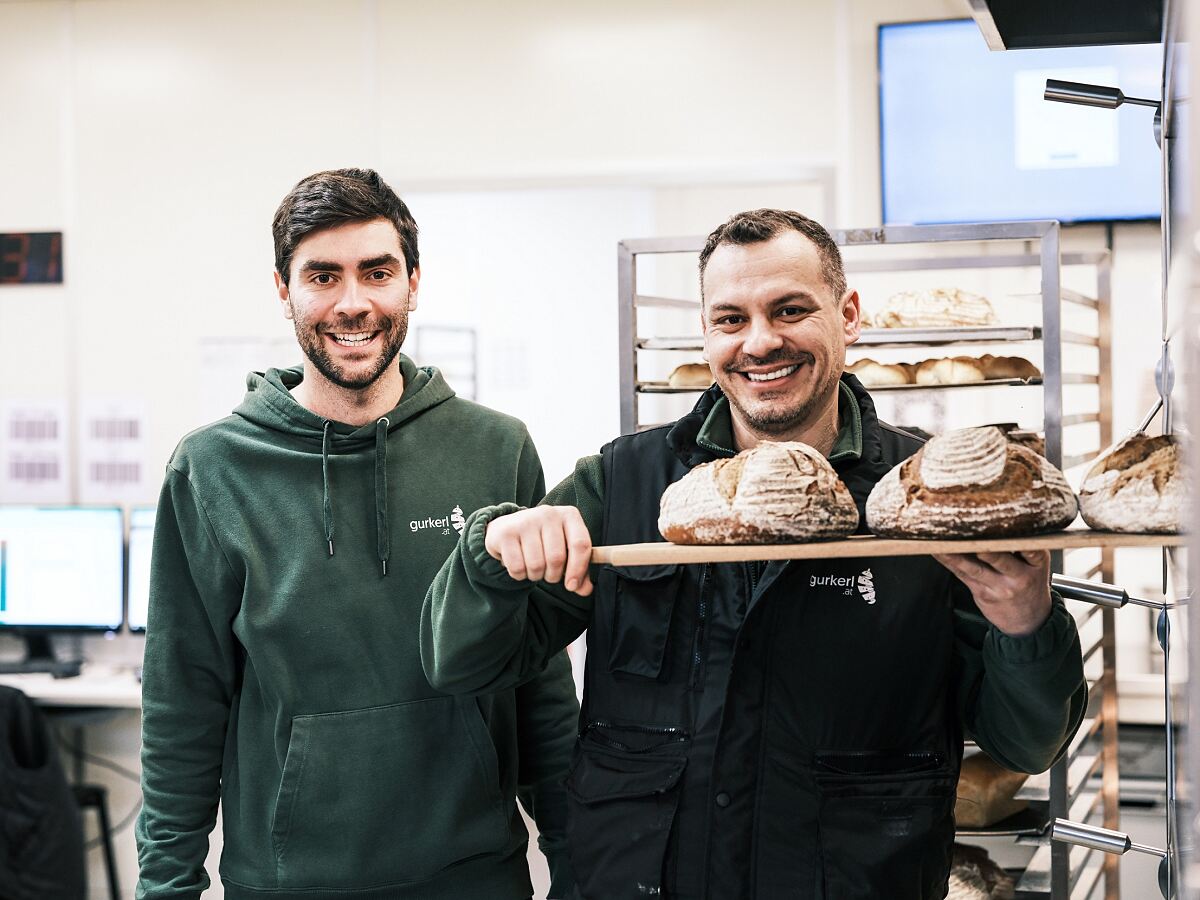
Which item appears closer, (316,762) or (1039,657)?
(1039,657)

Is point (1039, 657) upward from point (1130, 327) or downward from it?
downward

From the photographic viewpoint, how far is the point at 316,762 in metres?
1.58

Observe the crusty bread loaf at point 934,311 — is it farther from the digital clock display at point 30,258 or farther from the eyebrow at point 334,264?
the digital clock display at point 30,258

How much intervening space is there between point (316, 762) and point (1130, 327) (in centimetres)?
259

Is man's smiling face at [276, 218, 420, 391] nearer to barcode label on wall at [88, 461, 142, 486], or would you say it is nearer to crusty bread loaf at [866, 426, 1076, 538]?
crusty bread loaf at [866, 426, 1076, 538]

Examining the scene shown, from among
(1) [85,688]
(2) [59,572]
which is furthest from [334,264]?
(2) [59,572]

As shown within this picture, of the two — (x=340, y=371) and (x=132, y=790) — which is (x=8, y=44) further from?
(x=340, y=371)

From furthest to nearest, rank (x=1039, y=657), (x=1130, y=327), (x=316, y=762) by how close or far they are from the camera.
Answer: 1. (x=1130, y=327)
2. (x=316, y=762)
3. (x=1039, y=657)

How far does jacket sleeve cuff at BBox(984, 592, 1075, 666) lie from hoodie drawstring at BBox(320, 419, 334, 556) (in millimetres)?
874

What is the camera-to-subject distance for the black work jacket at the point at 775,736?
50.5 inches

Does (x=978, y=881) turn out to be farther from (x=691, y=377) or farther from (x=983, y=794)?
(x=691, y=377)

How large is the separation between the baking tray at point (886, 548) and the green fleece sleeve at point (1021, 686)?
0.22 meters

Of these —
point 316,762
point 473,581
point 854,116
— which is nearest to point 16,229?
point 854,116

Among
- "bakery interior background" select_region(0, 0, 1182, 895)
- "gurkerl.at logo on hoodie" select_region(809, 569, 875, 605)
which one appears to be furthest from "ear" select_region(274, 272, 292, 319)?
"bakery interior background" select_region(0, 0, 1182, 895)
